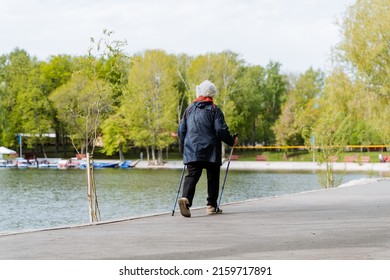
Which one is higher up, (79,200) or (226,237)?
(226,237)

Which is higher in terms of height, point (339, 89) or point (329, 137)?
point (339, 89)

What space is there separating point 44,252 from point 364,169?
179 feet

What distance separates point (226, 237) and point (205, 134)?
2450 millimetres

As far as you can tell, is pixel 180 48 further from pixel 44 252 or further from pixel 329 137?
pixel 44 252

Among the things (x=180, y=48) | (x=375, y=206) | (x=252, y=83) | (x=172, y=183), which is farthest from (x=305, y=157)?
(x=375, y=206)

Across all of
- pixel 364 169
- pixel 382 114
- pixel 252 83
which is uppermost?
pixel 252 83

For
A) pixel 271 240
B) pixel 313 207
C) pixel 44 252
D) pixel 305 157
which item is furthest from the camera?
pixel 305 157

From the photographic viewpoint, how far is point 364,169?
59.2 meters

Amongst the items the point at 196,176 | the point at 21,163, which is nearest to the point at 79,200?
the point at 196,176

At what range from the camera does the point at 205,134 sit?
10.0m

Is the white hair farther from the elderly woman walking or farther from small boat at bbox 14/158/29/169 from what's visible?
small boat at bbox 14/158/29/169

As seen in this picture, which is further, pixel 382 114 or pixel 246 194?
pixel 382 114

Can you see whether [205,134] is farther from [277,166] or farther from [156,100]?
[156,100]

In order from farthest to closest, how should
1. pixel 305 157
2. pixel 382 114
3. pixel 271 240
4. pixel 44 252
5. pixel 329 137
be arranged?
1. pixel 305 157
2. pixel 382 114
3. pixel 329 137
4. pixel 271 240
5. pixel 44 252
